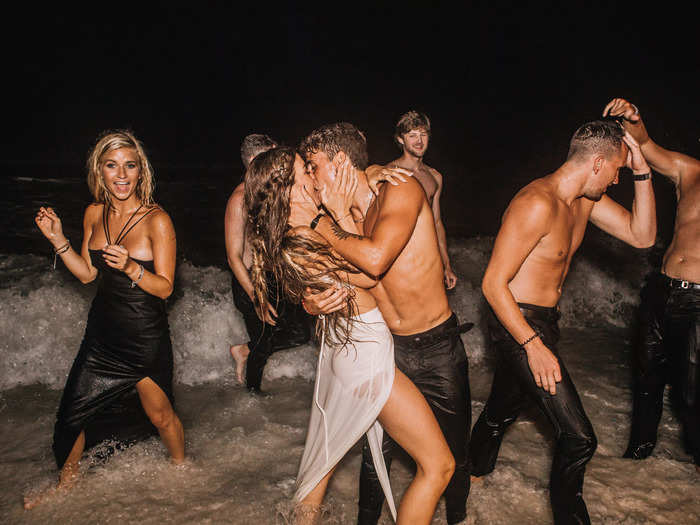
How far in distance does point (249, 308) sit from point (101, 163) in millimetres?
1875

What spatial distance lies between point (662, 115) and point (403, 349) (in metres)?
17.8

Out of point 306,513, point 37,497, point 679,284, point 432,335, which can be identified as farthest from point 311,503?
point 679,284

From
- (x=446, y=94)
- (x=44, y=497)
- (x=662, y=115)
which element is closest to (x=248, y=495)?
(x=44, y=497)

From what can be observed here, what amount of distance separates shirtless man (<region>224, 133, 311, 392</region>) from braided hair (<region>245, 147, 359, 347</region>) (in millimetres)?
1388

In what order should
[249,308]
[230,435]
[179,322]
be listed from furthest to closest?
1. [179,322]
2. [249,308]
3. [230,435]

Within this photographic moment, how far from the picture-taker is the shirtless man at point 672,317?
3094 mm

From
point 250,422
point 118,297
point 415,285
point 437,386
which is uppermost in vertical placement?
point 415,285

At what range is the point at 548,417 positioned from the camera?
2646mm

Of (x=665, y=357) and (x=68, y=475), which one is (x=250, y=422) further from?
(x=665, y=357)

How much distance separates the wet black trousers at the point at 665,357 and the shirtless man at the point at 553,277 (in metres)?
0.52

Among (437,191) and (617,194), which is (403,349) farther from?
(617,194)

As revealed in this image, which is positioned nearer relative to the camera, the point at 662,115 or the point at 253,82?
the point at 662,115

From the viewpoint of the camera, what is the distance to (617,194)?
14312mm

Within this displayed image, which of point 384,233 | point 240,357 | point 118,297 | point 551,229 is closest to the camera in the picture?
point 384,233
